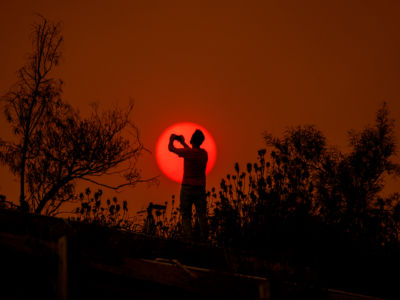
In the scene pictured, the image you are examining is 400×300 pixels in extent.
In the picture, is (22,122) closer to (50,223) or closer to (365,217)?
(50,223)

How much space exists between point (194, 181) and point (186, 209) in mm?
507

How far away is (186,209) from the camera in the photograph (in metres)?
7.33

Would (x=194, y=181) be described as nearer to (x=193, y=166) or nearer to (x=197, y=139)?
(x=193, y=166)

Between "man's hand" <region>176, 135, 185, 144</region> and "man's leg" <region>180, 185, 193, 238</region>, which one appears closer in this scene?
"man's leg" <region>180, 185, 193, 238</region>

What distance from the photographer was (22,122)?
13680mm

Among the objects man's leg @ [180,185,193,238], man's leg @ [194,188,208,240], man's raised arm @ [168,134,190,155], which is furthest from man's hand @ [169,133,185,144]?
man's leg @ [194,188,208,240]

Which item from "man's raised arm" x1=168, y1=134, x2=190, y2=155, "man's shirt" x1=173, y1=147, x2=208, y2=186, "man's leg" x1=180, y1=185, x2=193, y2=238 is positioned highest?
"man's raised arm" x1=168, y1=134, x2=190, y2=155

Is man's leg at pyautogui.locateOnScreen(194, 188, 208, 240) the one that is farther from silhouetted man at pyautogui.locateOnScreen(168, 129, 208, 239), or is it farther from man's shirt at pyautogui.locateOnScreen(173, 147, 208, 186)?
man's shirt at pyautogui.locateOnScreen(173, 147, 208, 186)

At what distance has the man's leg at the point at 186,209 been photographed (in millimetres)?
7141

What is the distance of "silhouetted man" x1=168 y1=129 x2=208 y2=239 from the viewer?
7359mm

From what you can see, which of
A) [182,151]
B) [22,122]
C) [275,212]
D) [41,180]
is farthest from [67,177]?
[275,212]

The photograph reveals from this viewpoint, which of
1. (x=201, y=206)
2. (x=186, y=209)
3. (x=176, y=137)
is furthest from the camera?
(x=176, y=137)

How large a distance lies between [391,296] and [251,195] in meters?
2.96

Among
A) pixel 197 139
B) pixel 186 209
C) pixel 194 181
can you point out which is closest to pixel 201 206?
pixel 186 209
